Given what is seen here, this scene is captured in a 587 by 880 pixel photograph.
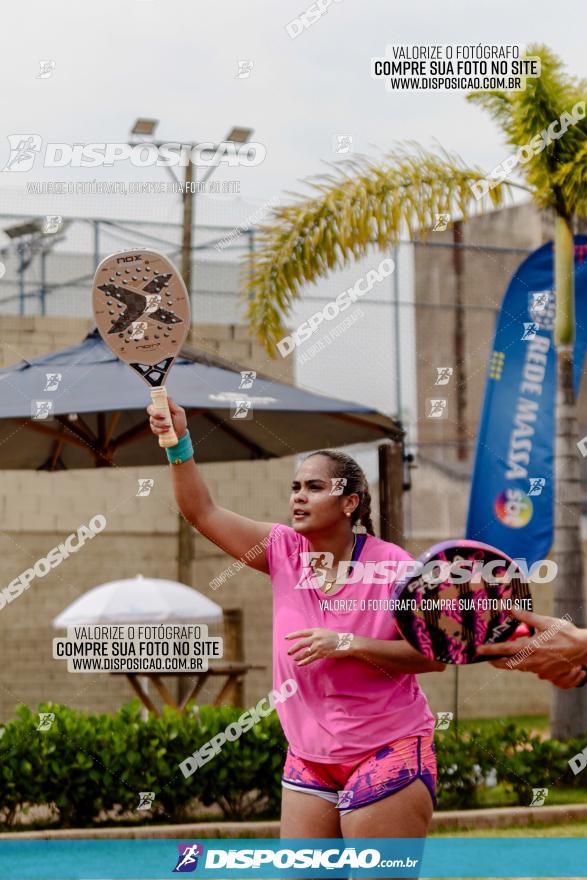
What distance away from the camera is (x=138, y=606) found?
7.52 metres

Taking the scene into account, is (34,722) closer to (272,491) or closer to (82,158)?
(82,158)

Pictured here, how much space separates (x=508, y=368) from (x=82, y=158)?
128 inches

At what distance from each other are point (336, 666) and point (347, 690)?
71mm

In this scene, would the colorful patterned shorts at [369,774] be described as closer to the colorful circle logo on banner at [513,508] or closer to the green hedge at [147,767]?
the green hedge at [147,767]

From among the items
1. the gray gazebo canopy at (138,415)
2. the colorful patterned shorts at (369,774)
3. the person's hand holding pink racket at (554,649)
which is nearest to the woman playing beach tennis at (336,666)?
the colorful patterned shorts at (369,774)

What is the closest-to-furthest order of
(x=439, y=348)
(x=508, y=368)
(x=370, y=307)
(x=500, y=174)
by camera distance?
1. (x=500, y=174)
2. (x=508, y=368)
3. (x=370, y=307)
4. (x=439, y=348)

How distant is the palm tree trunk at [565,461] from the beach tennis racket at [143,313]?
15.0 ft

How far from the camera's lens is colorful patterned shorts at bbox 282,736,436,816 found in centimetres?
309

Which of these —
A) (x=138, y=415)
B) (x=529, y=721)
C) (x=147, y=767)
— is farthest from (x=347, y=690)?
(x=529, y=721)

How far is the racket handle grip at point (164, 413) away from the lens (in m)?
3.41

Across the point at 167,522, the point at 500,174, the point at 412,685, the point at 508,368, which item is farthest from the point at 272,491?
the point at 412,685

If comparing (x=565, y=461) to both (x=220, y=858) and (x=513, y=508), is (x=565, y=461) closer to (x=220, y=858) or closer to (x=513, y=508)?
(x=513, y=508)

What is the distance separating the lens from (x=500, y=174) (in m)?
7.89

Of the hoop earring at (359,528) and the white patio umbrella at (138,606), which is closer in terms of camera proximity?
the hoop earring at (359,528)
